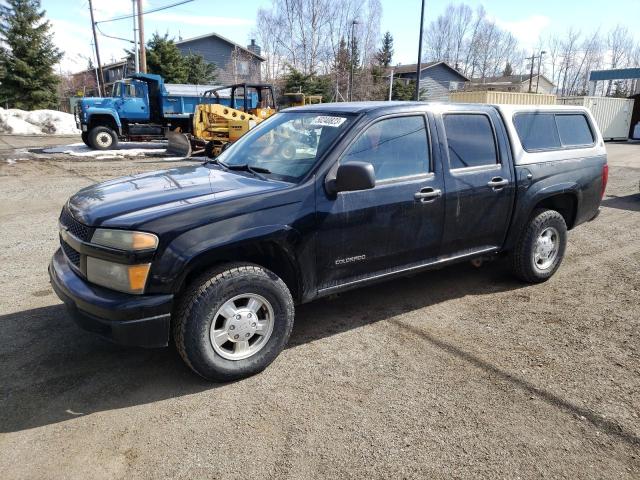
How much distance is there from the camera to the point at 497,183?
14.3ft

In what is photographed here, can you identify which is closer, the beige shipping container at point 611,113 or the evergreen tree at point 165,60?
the beige shipping container at point 611,113

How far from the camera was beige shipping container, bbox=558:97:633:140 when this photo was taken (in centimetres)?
2983

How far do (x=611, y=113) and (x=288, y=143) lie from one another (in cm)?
3317

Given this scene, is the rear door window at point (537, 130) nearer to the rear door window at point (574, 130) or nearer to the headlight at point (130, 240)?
Answer: the rear door window at point (574, 130)

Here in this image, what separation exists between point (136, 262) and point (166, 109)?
61.7ft

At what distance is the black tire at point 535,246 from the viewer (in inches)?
188

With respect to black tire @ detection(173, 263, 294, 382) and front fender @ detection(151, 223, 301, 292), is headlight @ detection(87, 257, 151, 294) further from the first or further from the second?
black tire @ detection(173, 263, 294, 382)

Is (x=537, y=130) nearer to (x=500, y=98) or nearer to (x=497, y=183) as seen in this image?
(x=497, y=183)

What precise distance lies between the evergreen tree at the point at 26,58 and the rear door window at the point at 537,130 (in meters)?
38.5

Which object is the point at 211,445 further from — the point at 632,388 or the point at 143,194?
the point at 632,388

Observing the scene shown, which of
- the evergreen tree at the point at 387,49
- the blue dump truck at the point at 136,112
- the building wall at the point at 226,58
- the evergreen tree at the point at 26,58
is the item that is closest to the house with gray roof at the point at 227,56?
the building wall at the point at 226,58

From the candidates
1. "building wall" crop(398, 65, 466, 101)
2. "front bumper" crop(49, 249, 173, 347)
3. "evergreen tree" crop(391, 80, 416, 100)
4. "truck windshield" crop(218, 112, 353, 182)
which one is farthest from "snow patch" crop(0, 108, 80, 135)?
"building wall" crop(398, 65, 466, 101)

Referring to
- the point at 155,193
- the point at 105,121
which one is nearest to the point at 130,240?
the point at 155,193

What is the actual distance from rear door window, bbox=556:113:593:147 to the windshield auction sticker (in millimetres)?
2638
